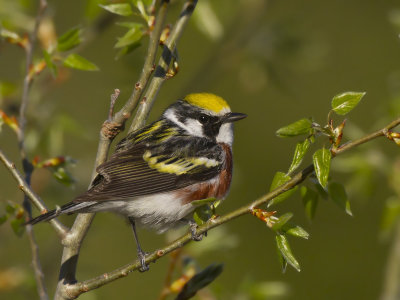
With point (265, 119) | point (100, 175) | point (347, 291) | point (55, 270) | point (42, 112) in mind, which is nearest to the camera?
point (100, 175)

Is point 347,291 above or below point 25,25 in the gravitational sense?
below

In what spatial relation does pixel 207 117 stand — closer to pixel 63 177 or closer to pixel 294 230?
pixel 63 177

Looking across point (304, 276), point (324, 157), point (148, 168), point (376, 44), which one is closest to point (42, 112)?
point (148, 168)

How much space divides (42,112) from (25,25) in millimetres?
734

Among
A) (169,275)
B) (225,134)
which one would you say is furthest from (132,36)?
→ (225,134)

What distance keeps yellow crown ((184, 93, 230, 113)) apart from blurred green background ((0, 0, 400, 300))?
0.10 m

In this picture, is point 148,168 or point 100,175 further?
point 148,168

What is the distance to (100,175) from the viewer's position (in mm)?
4254

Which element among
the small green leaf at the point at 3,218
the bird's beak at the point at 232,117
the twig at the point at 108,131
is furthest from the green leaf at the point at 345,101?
the bird's beak at the point at 232,117

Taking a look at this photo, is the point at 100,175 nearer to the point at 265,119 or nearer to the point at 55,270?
the point at 55,270

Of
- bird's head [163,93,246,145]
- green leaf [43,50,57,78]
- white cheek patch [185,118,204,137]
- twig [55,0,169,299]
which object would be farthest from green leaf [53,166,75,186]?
white cheek patch [185,118,204,137]

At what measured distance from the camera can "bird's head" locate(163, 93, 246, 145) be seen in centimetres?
536

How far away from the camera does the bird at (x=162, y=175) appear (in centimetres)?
436

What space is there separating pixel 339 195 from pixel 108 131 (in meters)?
1.41
